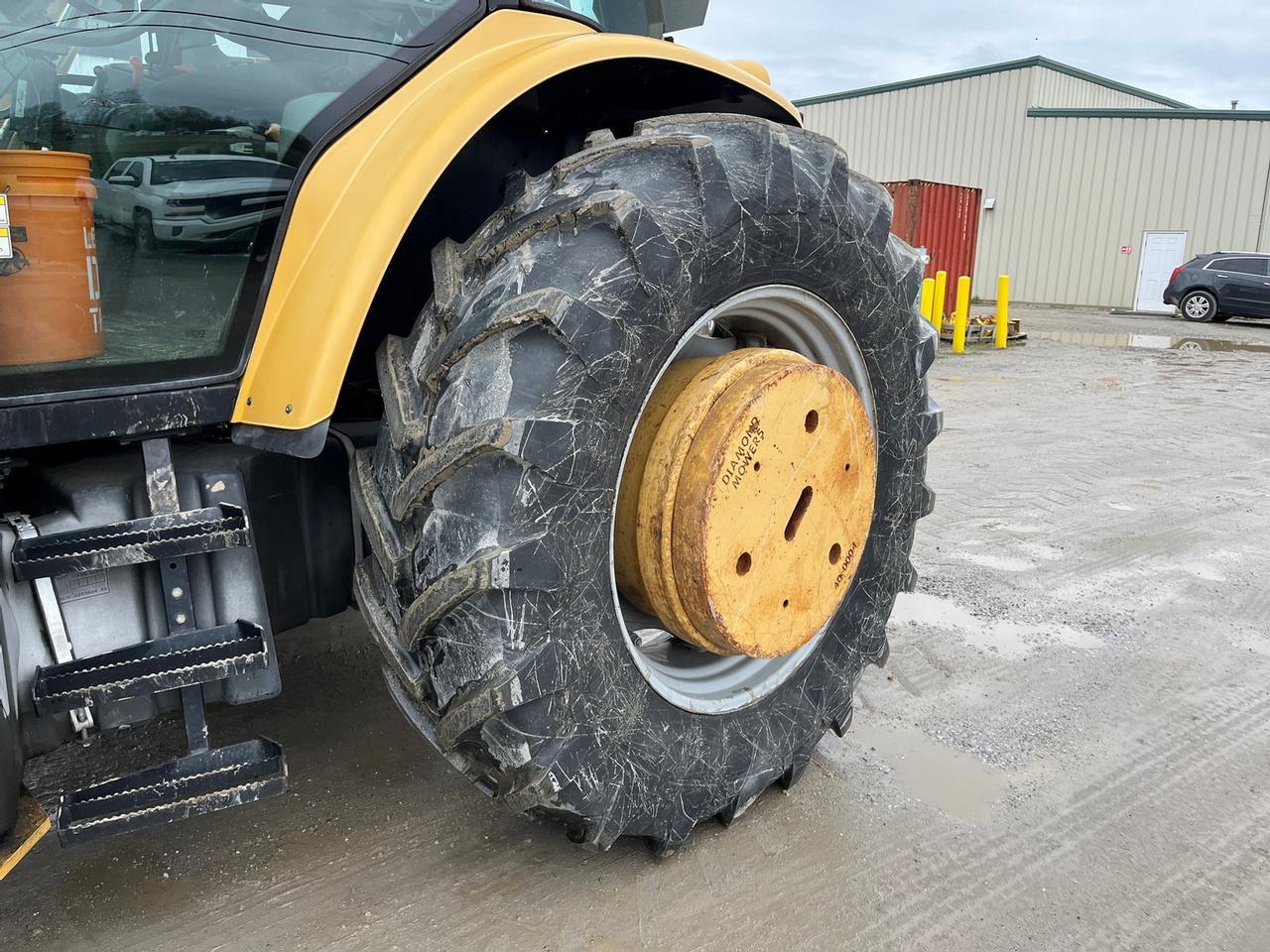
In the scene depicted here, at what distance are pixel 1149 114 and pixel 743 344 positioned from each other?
2378 cm

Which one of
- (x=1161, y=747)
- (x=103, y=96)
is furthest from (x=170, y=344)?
(x=1161, y=747)

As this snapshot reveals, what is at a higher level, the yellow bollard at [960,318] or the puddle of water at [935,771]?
the puddle of water at [935,771]

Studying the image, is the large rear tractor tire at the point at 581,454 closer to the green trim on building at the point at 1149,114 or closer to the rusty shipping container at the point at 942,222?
the rusty shipping container at the point at 942,222

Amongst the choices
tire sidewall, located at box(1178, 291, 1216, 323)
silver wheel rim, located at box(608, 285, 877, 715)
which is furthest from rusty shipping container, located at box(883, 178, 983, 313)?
silver wheel rim, located at box(608, 285, 877, 715)

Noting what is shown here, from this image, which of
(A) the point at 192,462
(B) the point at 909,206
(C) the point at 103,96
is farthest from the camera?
(B) the point at 909,206

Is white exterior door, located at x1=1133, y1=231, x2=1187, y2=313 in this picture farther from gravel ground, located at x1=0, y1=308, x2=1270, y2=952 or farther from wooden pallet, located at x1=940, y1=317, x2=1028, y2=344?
gravel ground, located at x1=0, y1=308, x2=1270, y2=952

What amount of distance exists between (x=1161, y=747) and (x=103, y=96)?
289 cm

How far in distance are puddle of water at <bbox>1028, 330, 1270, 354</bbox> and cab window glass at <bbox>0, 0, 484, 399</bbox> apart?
14.7 meters

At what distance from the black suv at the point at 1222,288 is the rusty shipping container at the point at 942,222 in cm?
532

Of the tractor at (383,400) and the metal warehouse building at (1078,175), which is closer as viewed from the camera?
the tractor at (383,400)

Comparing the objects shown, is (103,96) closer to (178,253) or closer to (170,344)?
(178,253)

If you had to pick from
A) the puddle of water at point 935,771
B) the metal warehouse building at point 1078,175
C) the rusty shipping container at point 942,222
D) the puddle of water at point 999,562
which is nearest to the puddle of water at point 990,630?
the puddle of water at point 999,562

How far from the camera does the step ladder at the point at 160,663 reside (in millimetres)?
1533

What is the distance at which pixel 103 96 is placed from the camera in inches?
59.6
